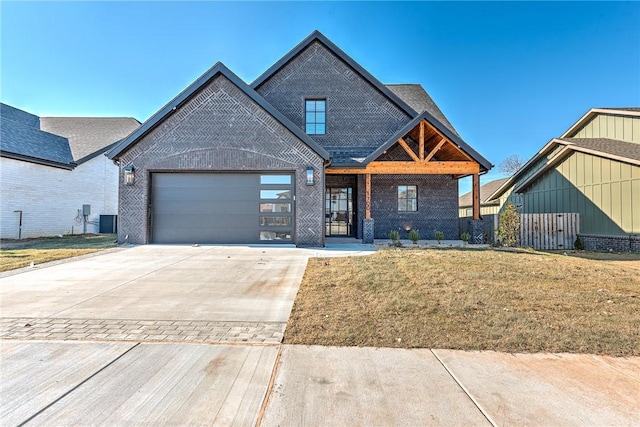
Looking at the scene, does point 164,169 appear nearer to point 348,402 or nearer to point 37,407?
point 37,407

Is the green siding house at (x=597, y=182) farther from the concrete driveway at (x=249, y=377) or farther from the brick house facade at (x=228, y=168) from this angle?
the concrete driveway at (x=249, y=377)

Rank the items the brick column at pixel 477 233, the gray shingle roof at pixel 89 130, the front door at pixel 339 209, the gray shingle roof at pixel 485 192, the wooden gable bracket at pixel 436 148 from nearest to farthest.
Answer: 1. the wooden gable bracket at pixel 436 148
2. the brick column at pixel 477 233
3. the front door at pixel 339 209
4. the gray shingle roof at pixel 89 130
5. the gray shingle roof at pixel 485 192

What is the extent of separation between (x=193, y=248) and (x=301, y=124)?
7.65 metres

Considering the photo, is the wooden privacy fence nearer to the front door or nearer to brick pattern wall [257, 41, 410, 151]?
brick pattern wall [257, 41, 410, 151]

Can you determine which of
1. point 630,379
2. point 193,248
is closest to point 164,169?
point 193,248

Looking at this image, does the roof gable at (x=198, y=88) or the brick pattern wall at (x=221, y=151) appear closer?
the roof gable at (x=198, y=88)

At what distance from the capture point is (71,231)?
669 inches

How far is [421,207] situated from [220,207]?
8.89 m

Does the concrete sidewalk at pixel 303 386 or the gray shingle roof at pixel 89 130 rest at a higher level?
the gray shingle roof at pixel 89 130

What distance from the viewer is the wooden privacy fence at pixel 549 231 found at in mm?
12094

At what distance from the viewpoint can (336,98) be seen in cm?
1424

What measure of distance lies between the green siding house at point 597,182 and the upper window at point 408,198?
271 inches

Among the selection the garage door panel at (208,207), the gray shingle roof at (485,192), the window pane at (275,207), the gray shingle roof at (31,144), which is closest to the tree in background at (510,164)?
the gray shingle roof at (485,192)

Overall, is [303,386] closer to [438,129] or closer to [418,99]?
[438,129]
